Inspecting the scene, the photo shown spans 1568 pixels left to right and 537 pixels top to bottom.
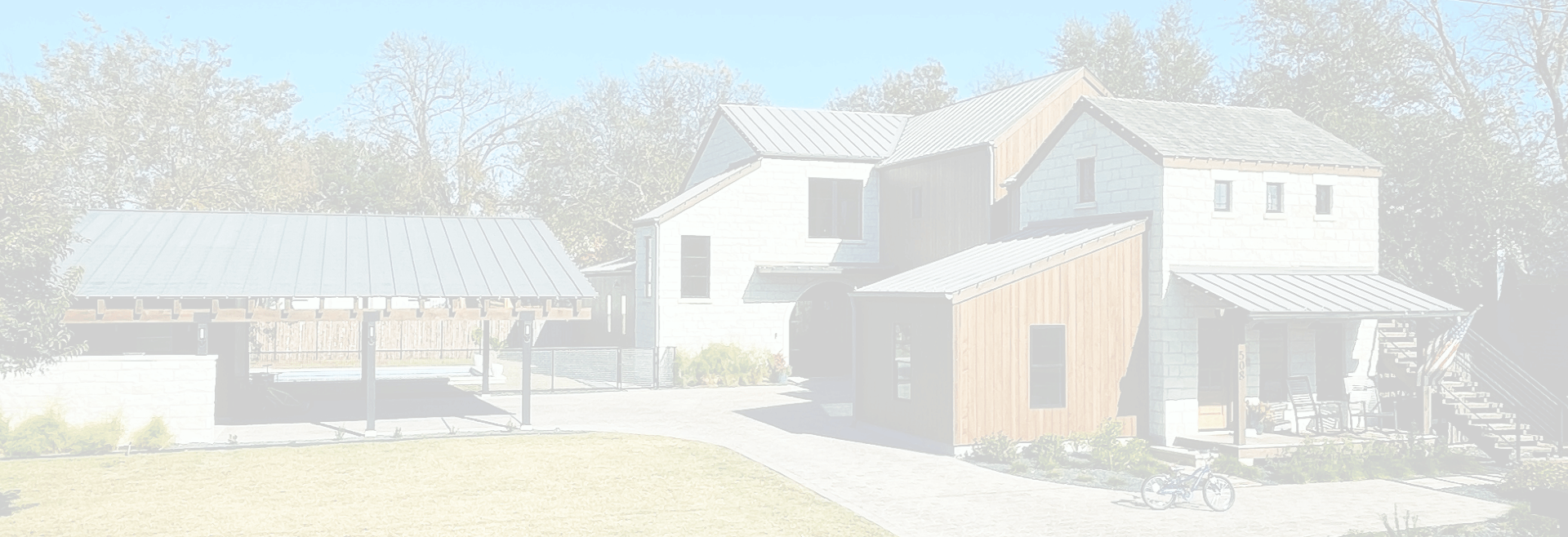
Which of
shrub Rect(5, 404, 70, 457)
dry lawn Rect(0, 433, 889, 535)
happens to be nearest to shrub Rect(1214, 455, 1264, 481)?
dry lawn Rect(0, 433, 889, 535)

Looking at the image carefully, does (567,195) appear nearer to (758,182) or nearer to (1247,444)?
(758,182)

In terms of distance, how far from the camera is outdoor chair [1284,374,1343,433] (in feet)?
68.8

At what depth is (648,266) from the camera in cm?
3183

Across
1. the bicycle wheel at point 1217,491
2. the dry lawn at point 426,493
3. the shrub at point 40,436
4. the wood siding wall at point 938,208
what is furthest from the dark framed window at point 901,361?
the shrub at point 40,436

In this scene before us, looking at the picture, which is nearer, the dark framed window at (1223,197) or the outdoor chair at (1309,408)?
the dark framed window at (1223,197)

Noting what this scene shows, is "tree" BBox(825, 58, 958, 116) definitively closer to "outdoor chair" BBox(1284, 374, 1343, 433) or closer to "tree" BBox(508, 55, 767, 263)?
"tree" BBox(508, 55, 767, 263)

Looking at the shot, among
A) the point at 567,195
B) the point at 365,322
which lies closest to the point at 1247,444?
the point at 365,322

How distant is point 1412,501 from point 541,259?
1559cm

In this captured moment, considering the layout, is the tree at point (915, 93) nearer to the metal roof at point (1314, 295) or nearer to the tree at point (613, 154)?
the tree at point (613, 154)

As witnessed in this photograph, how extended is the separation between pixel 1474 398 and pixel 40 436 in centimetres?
2369

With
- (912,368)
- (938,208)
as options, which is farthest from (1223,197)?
(938,208)

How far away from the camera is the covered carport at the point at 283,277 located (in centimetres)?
1983

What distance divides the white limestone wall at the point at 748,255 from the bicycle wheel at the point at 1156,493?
59.2 feet

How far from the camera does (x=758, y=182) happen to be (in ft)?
107
